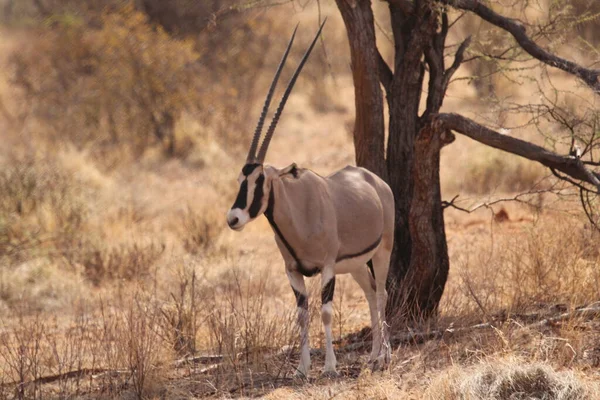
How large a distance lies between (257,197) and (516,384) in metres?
1.81

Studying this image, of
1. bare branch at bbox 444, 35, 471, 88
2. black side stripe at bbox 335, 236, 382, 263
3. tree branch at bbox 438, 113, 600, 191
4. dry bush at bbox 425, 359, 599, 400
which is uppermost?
bare branch at bbox 444, 35, 471, 88

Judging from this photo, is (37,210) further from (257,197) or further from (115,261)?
(257,197)

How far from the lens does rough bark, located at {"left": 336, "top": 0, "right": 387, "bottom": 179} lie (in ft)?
25.7

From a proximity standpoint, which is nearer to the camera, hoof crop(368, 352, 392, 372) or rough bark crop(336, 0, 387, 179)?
hoof crop(368, 352, 392, 372)

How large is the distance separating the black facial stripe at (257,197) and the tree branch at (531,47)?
2.46 meters

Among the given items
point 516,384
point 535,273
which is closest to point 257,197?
point 516,384

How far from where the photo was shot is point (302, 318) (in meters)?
6.41

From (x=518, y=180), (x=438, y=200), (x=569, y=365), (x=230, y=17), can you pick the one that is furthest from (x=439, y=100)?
(x=230, y=17)

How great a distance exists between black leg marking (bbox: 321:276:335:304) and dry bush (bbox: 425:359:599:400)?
1.04 m

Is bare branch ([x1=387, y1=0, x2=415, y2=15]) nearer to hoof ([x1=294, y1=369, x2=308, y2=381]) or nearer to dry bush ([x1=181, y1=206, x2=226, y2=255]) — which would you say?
hoof ([x1=294, y1=369, x2=308, y2=381])

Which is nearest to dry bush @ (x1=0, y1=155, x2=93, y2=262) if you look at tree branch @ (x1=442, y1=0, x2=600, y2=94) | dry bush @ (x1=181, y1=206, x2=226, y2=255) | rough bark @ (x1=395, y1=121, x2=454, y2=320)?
dry bush @ (x1=181, y1=206, x2=226, y2=255)

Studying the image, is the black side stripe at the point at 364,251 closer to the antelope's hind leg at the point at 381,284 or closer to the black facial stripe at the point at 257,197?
the antelope's hind leg at the point at 381,284

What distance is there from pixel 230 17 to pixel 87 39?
9.99ft

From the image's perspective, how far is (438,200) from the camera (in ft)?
25.5
